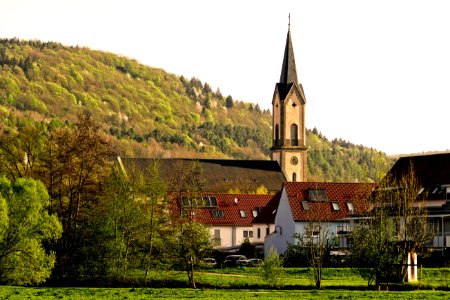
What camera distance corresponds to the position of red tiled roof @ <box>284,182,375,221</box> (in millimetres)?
90500

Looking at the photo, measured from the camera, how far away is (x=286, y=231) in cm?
9275

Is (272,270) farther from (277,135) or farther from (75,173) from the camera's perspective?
(277,135)

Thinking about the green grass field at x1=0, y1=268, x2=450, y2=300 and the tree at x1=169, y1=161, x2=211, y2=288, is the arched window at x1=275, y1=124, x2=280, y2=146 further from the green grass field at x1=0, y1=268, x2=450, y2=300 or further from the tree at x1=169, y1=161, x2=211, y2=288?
the tree at x1=169, y1=161, x2=211, y2=288

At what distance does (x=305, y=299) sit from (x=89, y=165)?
2811 centimetres

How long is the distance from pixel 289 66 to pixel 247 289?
110321 mm

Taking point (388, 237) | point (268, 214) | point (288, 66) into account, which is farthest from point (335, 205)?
point (288, 66)

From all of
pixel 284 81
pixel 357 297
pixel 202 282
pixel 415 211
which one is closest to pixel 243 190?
pixel 284 81

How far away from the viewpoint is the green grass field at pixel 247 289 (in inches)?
1982

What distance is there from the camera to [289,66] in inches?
6560

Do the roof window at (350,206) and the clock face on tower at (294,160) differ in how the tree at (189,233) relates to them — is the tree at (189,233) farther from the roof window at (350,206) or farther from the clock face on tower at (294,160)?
the clock face on tower at (294,160)

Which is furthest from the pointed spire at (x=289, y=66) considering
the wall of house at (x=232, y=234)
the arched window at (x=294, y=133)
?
the wall of house at (x=232, y=234)

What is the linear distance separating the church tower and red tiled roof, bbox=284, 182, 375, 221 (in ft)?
231

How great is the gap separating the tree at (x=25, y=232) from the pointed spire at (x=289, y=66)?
4070 inches

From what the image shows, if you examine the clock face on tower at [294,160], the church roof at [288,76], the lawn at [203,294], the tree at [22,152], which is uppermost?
the church roof at [288,76]
